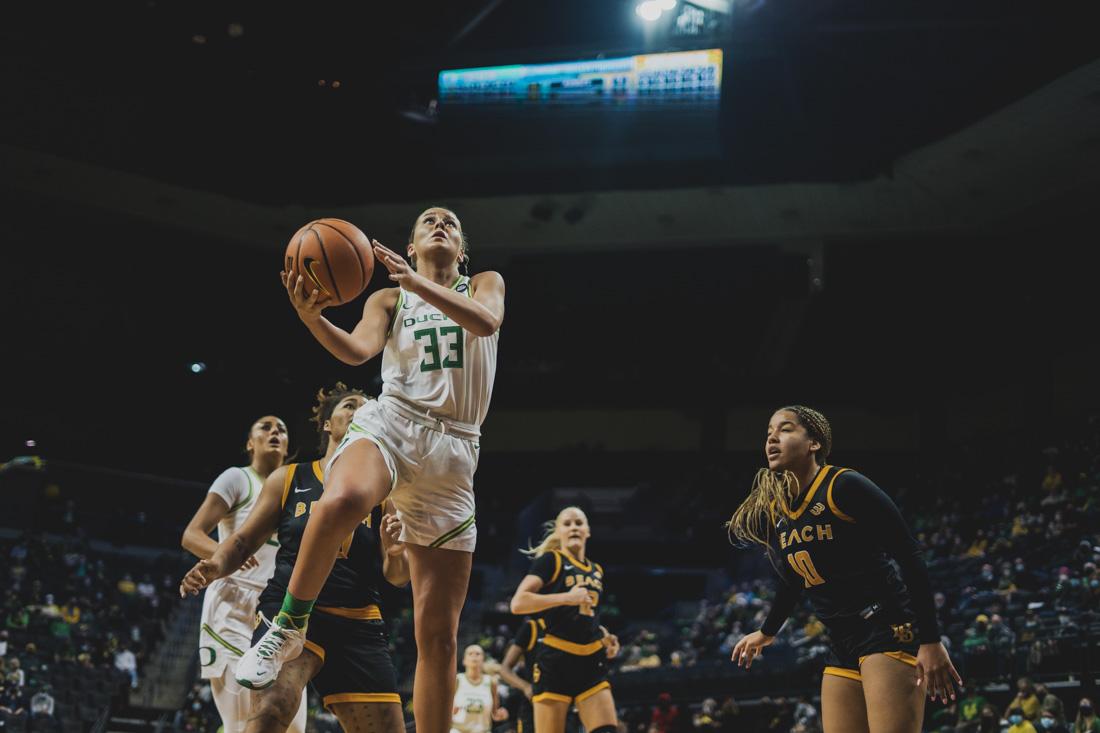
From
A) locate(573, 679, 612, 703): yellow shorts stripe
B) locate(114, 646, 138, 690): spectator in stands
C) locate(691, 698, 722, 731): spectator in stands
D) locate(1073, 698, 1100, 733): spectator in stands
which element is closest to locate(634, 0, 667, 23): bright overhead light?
locate(691, 698, 722, 731): spectator in stands

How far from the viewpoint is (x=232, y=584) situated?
20.0 ft

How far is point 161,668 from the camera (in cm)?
1959

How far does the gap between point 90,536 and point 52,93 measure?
1057 cm

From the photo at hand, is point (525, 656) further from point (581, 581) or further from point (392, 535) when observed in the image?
point (392, 535)

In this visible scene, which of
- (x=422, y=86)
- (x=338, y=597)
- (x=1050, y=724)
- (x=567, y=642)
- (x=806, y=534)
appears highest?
(x=422, y=86)

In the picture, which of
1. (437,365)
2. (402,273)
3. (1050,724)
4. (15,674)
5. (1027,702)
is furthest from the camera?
(15,674)

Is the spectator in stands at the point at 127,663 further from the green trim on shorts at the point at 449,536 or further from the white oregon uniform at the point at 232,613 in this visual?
the green trim on shorts at the point at 449,536

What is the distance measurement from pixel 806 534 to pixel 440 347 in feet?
6.41

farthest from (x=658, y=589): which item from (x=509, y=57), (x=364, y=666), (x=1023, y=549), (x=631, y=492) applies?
(x=364, y=666)

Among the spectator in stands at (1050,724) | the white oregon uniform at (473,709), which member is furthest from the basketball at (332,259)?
the spectator in stands at (1050,724)

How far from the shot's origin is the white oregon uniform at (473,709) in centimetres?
970

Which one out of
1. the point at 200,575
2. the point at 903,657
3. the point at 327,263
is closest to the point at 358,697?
the point at 200,575

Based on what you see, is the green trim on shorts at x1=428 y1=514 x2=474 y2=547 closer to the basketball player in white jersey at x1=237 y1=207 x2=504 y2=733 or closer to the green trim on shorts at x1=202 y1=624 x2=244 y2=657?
the basketball player in white jersey at x1=237 y1=207 x2=504 y2=733

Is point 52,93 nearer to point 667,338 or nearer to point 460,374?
point 667,338
